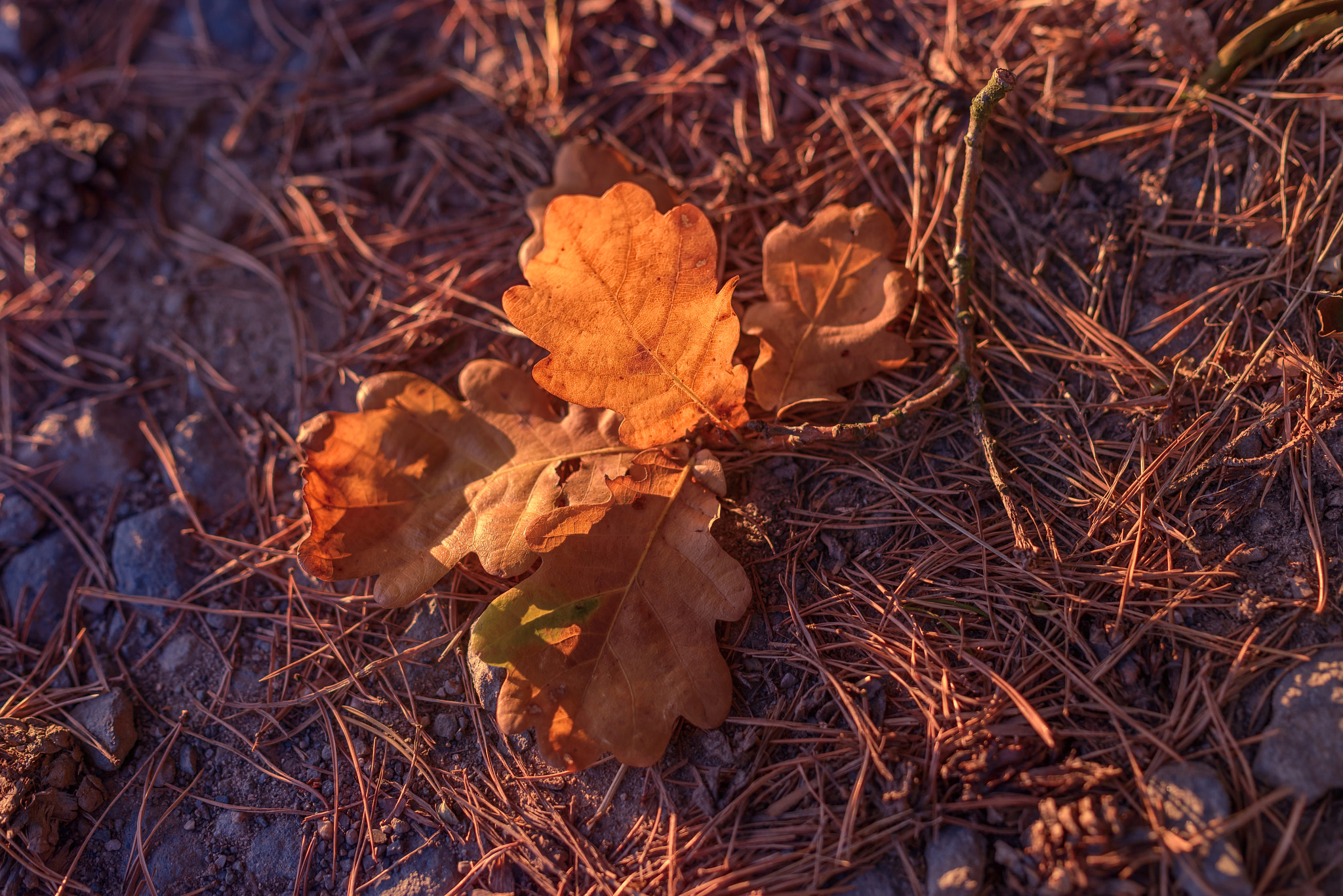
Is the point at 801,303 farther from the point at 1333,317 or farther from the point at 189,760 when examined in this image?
the point at 189,760

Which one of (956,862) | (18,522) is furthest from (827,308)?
(18,522)

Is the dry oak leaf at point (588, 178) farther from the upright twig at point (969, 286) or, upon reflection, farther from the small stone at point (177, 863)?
the small stone at point (177, 863)

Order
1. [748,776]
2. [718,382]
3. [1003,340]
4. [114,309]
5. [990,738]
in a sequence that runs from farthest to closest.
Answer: [114,309]
[1003,340]
[718,382]
[748,776]
[990,738]

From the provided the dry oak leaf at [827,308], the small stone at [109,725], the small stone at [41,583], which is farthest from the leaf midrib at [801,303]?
the small stone at [41,583]

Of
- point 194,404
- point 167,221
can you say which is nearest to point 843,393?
point 194,404

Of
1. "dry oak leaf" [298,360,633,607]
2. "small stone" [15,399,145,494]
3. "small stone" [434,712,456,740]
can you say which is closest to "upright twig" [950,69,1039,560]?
"dry oak leaf" [298,360,633,607]

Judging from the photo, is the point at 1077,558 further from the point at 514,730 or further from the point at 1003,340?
the point at 514,730

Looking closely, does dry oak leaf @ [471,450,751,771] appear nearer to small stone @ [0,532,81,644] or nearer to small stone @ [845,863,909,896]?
small stone @ [845,863,909,896]
